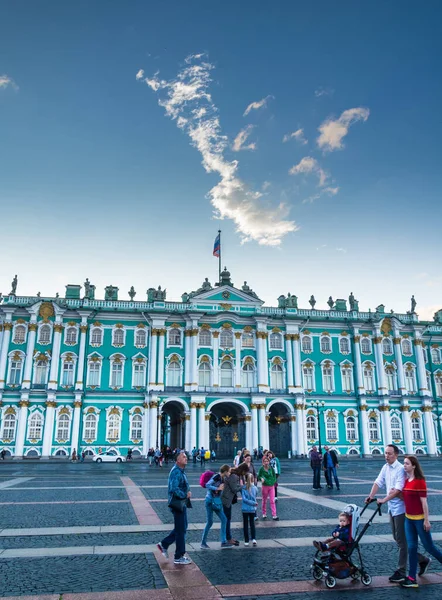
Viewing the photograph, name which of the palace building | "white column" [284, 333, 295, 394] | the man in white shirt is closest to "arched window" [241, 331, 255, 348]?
the palace building

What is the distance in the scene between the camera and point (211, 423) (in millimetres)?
56156

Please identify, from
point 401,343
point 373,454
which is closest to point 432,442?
point 373,454

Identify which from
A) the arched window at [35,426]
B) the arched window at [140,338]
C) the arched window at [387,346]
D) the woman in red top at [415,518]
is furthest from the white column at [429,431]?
the woman in red top at [415,518]

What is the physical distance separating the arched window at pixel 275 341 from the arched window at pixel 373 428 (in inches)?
523

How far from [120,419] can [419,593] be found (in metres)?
47.7

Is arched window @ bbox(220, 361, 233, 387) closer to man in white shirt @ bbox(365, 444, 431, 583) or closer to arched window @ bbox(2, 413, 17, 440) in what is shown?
arched window @ bbox(2, 413, 17, 440)

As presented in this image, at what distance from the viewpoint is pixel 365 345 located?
60219 millimetres

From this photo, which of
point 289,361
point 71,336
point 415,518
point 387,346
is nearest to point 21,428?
point 71,336

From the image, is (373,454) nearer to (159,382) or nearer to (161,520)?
(159,382)

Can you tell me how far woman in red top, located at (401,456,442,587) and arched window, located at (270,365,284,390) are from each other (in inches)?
1911

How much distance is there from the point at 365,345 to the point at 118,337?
2840 cm

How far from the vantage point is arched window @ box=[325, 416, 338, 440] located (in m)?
56.7

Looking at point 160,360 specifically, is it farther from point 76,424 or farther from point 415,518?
point 415,518

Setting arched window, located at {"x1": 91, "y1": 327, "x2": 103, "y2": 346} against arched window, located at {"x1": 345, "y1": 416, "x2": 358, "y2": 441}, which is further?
arched window, located at {"x1": 345, "y1": 416, "x2": 358, "y2": 441}
